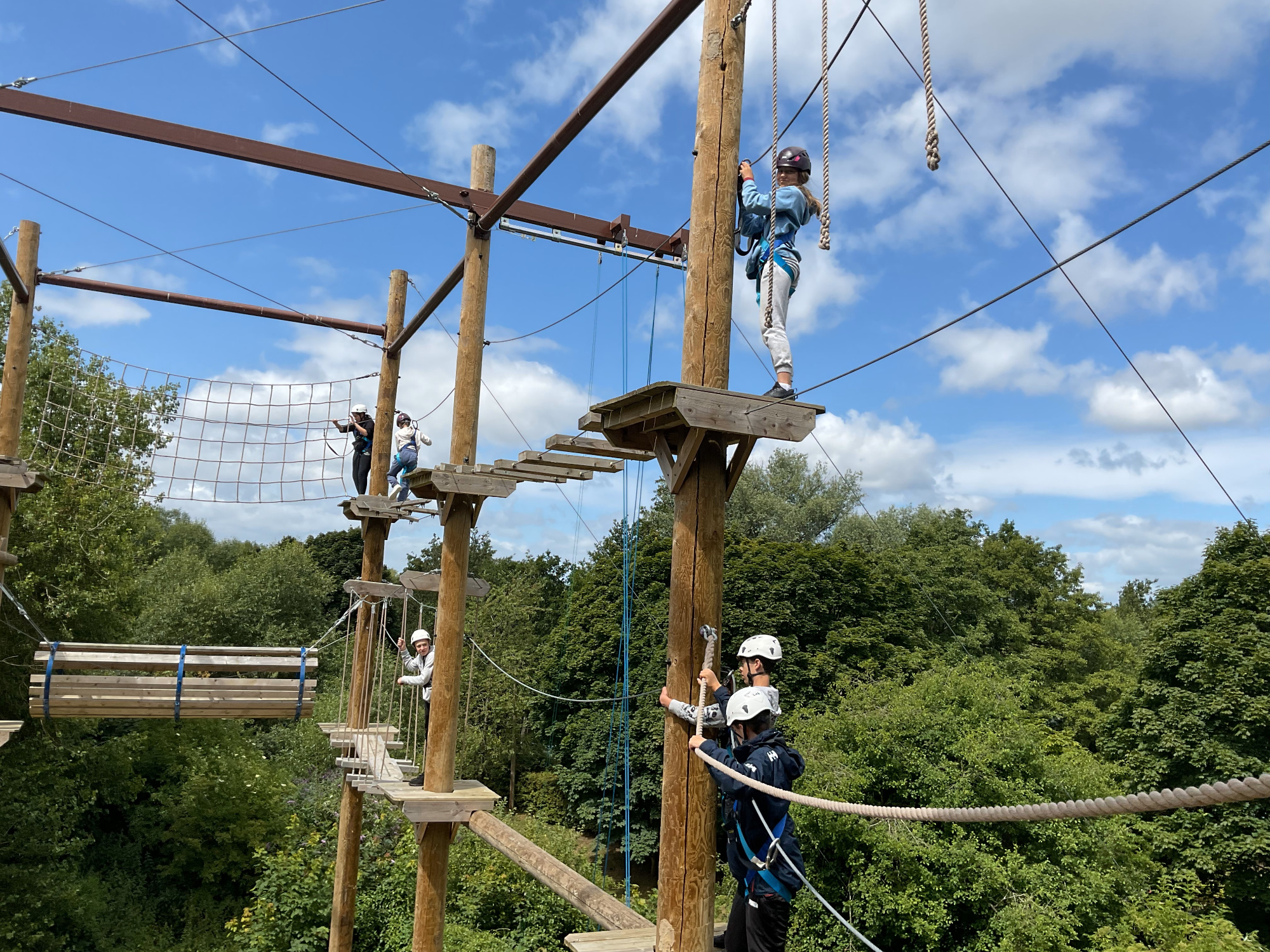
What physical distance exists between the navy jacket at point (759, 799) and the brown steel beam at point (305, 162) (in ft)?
12.4

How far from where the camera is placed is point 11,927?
1157 centimetres

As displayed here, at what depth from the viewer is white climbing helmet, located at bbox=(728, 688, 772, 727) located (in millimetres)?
3094

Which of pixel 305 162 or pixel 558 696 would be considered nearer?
pixel 305 162

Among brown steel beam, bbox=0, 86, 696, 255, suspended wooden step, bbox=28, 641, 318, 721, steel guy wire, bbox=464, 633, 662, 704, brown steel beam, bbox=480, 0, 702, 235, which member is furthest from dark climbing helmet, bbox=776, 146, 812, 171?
suspended wooden step, bbox=28, 641, 318, 721

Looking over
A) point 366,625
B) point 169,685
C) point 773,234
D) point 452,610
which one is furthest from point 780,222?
point 366,625

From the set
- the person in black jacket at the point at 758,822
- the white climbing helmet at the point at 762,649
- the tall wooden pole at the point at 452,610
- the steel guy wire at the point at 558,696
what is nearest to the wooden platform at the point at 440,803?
the tall wooden pole at the point at 452,610

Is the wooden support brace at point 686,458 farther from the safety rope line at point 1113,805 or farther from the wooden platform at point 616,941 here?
the wooden platform at point 616,941

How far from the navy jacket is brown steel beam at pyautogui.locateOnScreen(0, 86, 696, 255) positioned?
12.4ft

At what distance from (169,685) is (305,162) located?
4.08 m

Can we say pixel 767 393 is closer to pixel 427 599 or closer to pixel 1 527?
pixel 1 527

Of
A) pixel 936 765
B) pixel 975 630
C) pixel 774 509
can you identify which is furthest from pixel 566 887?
pixel 774 509

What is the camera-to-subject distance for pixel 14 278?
686 cm

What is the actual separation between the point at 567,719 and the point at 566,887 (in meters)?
15.8

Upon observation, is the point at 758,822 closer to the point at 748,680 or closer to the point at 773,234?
the point at 748,680
